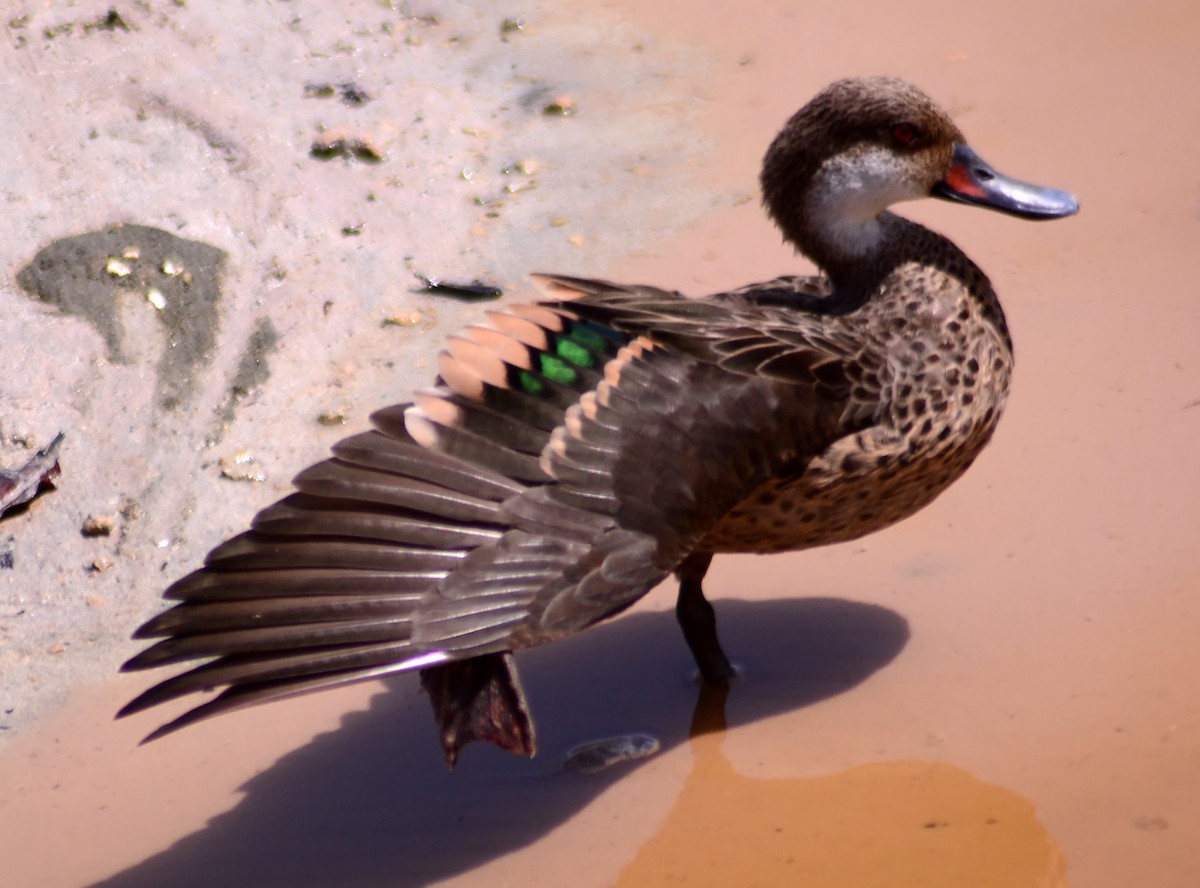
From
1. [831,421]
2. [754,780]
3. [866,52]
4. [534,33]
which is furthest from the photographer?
[534,33]

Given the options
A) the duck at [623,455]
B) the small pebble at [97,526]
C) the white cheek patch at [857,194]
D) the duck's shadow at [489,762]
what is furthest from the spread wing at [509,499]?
the small pebble at [97,526]

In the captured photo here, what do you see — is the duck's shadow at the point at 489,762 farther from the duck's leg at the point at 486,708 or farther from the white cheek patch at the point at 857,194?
the white cheek patch at the point at 857,194

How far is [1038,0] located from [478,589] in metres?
4.22

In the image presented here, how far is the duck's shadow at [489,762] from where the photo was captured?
12.1ft

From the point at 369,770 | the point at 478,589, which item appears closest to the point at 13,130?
the point at 369,770

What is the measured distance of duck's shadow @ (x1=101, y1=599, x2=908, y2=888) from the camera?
3.70 metres

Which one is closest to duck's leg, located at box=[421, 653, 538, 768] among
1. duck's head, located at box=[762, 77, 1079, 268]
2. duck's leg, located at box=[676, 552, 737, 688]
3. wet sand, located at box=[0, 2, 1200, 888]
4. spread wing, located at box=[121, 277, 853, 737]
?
spread wing, located at box=[121, 277, 853, 737]

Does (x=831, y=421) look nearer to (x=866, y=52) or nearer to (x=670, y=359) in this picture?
(x=670, y=359)

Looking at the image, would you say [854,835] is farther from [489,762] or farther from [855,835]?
[489,762]

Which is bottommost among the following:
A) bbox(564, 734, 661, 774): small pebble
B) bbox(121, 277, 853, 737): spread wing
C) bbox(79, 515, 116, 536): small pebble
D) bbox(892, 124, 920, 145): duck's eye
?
bbox(564, 734, 661, 774): small pebble

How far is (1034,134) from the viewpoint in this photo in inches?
225

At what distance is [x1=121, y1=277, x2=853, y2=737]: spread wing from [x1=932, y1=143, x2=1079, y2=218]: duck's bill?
2.02 ft

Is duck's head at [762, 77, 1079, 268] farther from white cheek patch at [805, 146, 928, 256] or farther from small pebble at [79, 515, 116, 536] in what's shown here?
small pebble at [79, 515, 116, 536]

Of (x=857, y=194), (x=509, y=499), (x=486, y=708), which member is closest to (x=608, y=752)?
(x=486, y=708)
